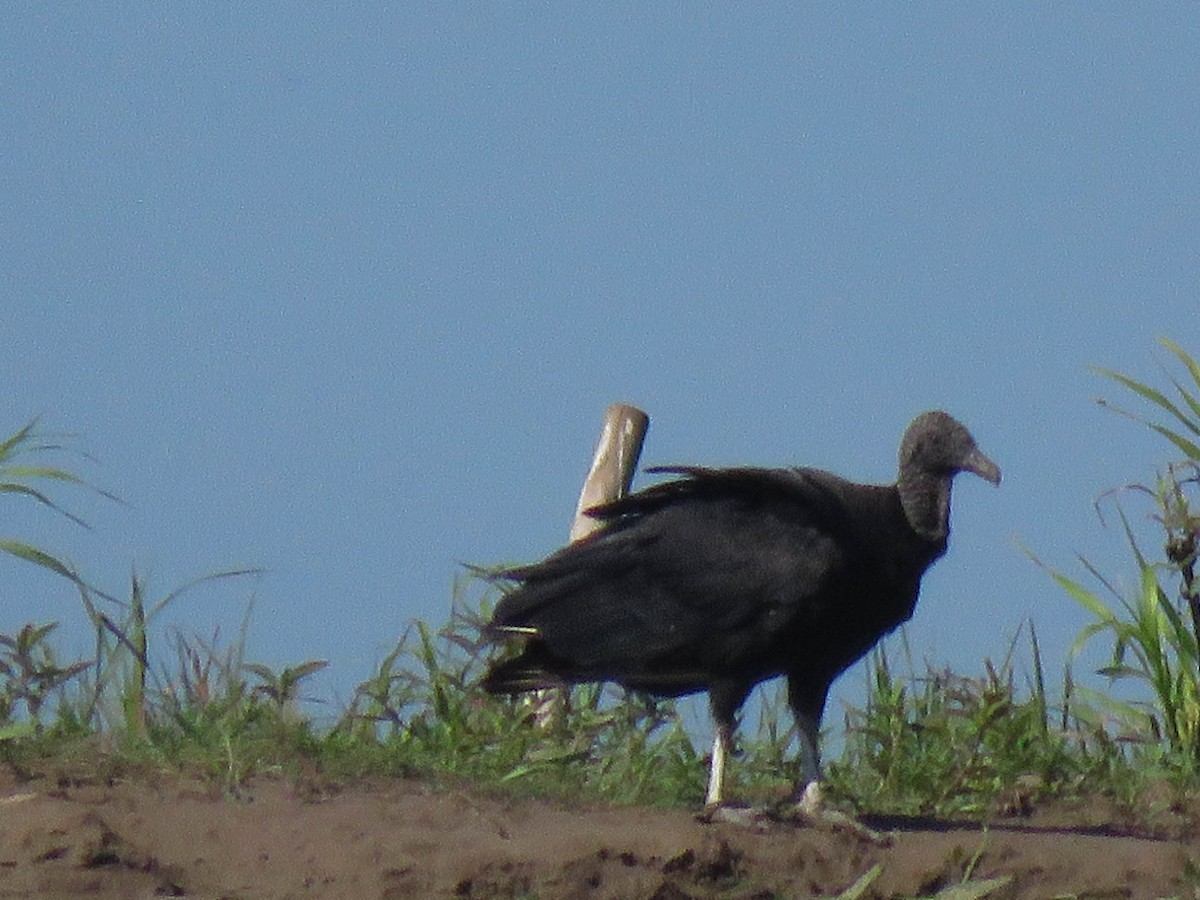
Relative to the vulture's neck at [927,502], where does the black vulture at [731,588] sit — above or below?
below

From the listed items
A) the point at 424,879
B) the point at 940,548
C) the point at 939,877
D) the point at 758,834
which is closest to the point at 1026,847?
the point at 939,877

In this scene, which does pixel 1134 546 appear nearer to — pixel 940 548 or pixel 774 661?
pixel 940 548

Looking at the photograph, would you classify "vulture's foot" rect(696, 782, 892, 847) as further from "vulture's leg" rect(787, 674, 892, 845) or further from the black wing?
the black wing

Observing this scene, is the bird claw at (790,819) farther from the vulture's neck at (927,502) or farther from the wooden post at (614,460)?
the wooden post at (614,460)

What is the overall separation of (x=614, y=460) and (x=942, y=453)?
1450 millimetres

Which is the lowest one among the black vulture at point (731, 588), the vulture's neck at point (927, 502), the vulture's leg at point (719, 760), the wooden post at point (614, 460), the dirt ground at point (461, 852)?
the dirt ground at point (461, 852)

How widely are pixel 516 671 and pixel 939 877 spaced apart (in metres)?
1.48

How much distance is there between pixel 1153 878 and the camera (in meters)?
4.98

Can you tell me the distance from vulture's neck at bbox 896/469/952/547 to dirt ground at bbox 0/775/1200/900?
0.90 metres

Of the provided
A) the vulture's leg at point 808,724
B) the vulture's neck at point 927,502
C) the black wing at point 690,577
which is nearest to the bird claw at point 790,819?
the vulture's leg at point 808,724

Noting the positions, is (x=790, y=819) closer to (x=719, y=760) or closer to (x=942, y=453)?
(x=719, y=760)

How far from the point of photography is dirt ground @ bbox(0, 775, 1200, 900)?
4484 millimetres

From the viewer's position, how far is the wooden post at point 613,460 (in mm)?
6977

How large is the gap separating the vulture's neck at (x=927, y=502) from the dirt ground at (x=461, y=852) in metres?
0.90
